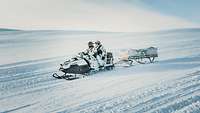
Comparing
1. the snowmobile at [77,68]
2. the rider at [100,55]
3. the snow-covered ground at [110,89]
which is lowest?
the snow-covered ground at [110,89]

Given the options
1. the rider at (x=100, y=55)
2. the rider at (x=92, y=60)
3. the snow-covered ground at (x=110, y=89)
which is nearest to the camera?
the snow-covered ground at (x=110, y=89)

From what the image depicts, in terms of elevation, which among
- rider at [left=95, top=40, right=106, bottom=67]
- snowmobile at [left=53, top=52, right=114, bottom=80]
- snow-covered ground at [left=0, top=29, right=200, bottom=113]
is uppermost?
rider at [left=95, top=40, right=106, bottom=67]

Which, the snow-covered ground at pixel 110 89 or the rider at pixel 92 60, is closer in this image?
the snow-covered ground at pixel 110 89

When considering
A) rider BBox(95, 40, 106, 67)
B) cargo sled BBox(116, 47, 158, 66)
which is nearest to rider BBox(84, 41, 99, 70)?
rider BBox(95, 40, 106, 67)

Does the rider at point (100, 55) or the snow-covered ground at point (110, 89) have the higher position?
the rider at point (100, 55)

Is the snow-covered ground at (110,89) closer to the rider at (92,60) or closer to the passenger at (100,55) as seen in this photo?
the rider at (92,60)

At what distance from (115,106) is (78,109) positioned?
0.97 meters

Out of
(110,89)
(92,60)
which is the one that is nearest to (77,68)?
(92,60)

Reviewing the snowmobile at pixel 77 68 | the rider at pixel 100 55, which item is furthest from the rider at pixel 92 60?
the rider at pixel 100 55

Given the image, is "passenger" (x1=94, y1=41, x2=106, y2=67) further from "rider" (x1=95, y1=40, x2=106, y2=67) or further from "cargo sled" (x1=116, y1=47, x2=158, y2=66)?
"cargo sled" (x1=116, y1=47, x2=158, y2=66)

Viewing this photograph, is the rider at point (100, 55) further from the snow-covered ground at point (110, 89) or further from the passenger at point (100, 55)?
the snow-covered ground at point (110, 89)

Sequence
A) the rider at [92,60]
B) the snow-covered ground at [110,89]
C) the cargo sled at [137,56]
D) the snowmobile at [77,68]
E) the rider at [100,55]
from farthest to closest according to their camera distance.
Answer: the cargo sled at [137,56], the rider at [100,55], the rider at [92,60], the snowmobile at [77,68], the snow-covered ground at [110,89]

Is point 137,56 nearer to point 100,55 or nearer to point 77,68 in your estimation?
point 100,55

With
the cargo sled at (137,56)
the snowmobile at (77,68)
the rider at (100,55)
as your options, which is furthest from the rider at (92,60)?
the cargo sled at (137,56)
